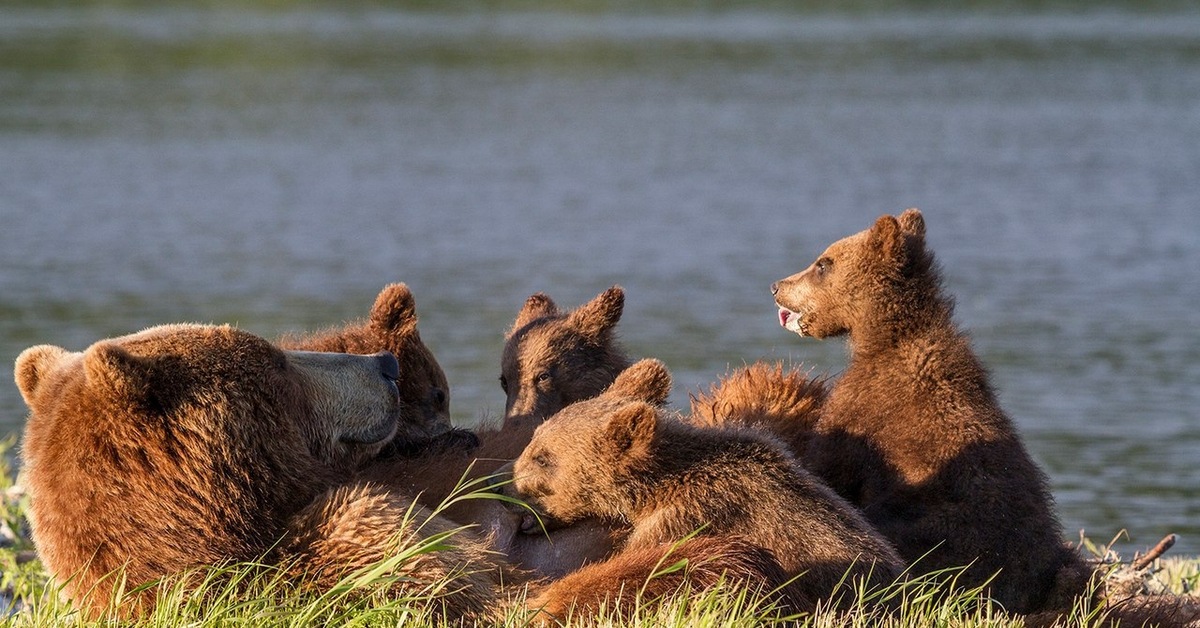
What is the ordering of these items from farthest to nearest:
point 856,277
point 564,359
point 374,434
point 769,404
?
point 564,359, point 856,277, point 769,404, point 374,434

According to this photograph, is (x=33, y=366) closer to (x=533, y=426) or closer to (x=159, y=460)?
(x=159, y=460)

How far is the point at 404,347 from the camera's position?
622cm

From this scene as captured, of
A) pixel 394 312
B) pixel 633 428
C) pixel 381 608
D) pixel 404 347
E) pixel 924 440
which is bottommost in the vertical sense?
pixel 381 608

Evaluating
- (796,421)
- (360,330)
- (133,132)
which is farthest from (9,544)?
(133,132)

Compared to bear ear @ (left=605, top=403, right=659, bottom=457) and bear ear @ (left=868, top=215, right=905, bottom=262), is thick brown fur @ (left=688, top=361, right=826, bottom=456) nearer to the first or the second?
bear ear @ (left=868, top=215, right=905, bottom=262)

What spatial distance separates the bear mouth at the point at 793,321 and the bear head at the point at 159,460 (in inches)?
110

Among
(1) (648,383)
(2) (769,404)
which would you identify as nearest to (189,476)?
(1) (648,383)

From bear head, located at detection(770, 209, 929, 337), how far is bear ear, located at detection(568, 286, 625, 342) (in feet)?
2.34

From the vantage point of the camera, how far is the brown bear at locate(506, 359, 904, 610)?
16.6 ft

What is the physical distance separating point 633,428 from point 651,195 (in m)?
27.2

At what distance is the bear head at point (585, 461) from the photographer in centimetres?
532

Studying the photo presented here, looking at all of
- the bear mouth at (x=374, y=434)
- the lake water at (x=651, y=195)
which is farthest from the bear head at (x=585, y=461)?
the lake water at (x=651, y=195)

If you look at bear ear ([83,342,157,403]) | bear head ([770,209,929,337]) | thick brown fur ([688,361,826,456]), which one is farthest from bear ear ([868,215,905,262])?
bear ear ([83,342,157,403])

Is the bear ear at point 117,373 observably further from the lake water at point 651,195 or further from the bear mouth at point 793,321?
the lake water at point 651,195
